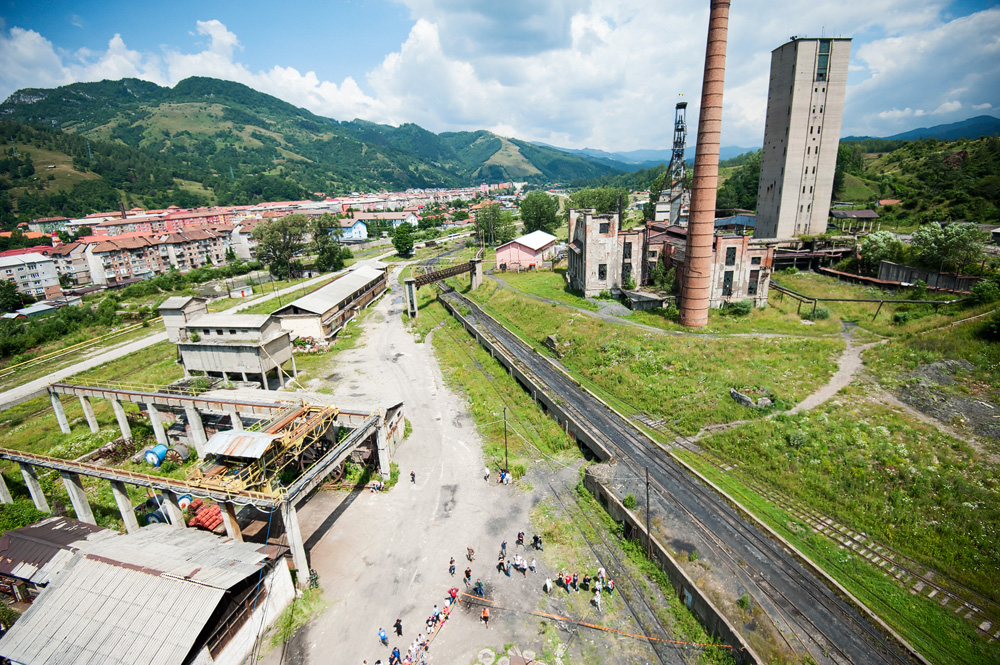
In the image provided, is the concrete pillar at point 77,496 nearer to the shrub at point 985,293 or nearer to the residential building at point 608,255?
the residential building at point 608,255

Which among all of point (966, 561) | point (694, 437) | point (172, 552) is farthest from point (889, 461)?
point (172, 552)

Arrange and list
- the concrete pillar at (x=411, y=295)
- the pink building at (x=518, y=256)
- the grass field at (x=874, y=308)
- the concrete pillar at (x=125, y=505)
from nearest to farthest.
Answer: the concrete pillar at (x=125, y=505)
the grass field at (x=874, y=308)
the concrete pillar at (x=411, y=295)
the pink building at (x=518, y=256)

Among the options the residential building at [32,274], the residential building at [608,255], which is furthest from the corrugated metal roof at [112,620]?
the residential building at [32,274]

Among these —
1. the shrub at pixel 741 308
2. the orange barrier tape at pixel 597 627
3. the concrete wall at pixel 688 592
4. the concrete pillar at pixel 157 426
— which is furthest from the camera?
the shrub at pixel 741 308

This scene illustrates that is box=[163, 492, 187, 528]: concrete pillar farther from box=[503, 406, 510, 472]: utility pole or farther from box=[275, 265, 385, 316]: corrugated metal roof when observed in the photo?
box=[275, 265, 385, 316]: corrugated metal roof

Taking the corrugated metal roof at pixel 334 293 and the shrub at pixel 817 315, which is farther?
the corrugated metal roof at pixel 334 293

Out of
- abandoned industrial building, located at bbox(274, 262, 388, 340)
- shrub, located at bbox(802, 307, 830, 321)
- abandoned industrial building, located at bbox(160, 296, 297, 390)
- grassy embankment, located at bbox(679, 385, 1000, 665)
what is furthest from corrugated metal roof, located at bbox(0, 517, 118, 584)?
shrub, located at bbox(802, 307, 830, 321)

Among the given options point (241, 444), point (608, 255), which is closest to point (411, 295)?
point (608, 255)
